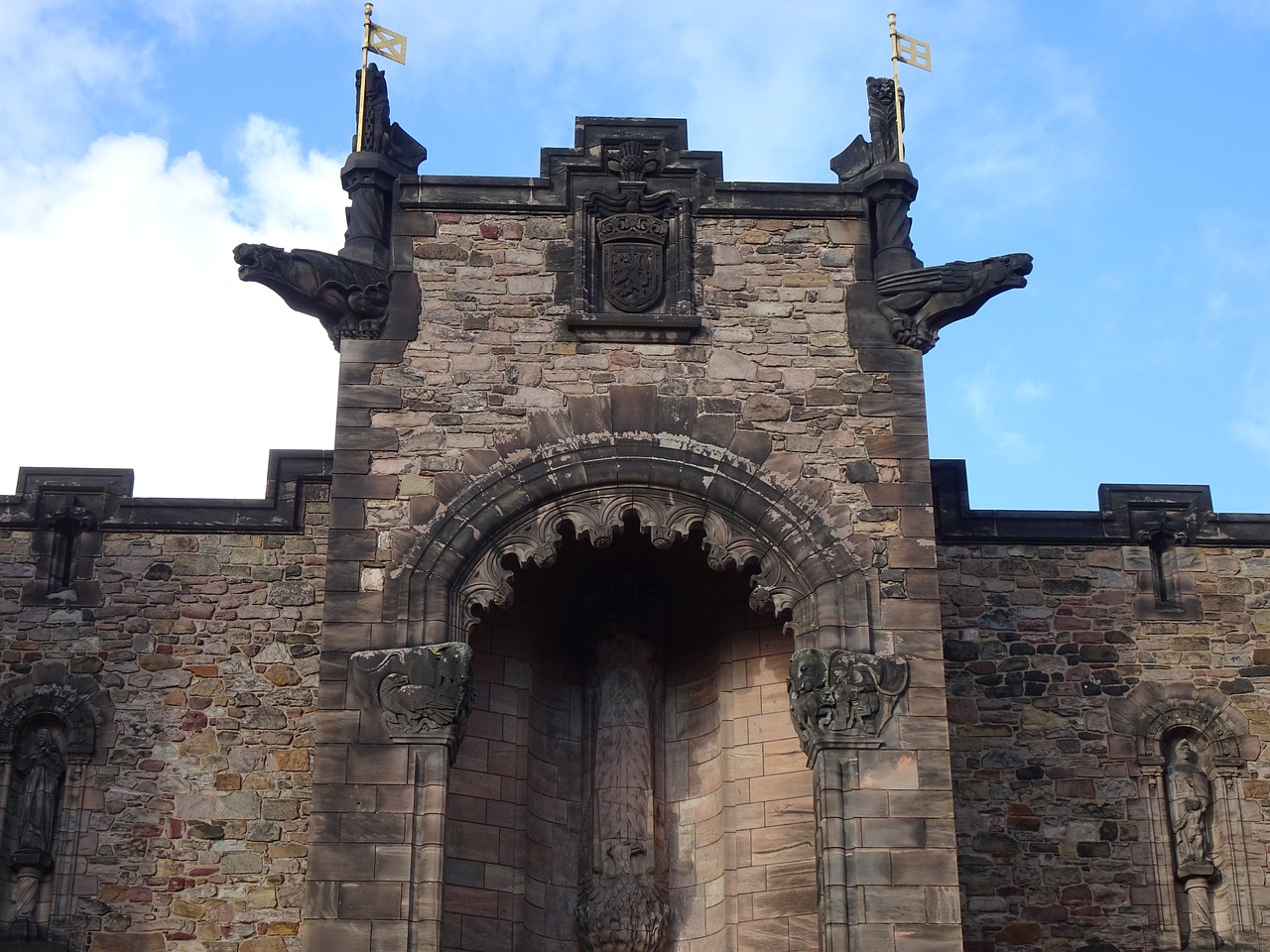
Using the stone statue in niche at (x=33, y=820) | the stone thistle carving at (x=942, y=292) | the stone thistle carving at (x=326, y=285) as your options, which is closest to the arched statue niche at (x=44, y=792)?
the stone statue in niche at (x=33, y=820)

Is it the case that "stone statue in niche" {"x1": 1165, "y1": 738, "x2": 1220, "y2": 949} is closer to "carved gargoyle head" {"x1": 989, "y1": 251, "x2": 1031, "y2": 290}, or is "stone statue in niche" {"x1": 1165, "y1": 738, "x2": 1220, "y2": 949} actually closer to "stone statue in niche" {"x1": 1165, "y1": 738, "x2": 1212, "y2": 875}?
"stone statue in niche" {"x1": 1165, "y1": 738, "x2": 1212, "y2": 875}

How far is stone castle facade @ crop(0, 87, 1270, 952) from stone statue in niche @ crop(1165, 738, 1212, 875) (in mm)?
36

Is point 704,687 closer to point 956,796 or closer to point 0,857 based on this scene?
point 956,796

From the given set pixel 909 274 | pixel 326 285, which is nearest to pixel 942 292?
pixel 909 274

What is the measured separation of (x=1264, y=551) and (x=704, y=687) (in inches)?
209

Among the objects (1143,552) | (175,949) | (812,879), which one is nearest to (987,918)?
(812,879)

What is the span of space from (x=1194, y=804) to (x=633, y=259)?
21.3 feet

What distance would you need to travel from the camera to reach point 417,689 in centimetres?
1528

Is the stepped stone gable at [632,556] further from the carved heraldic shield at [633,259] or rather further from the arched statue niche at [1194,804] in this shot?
the arched statue niche at [1194,804]

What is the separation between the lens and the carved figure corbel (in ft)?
55.0

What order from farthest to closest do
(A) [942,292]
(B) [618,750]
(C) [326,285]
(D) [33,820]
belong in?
(D) [33,820] < (B) [618,750] < (A) [942,292] < (C) [326,285]

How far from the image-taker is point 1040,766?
59.1ft

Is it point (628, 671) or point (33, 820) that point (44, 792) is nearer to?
point (33, 820)

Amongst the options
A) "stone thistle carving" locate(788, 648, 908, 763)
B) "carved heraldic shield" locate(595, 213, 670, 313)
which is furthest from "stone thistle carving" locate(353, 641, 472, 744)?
"carved heraldic shield" locate(595, 213, 670, 313)
